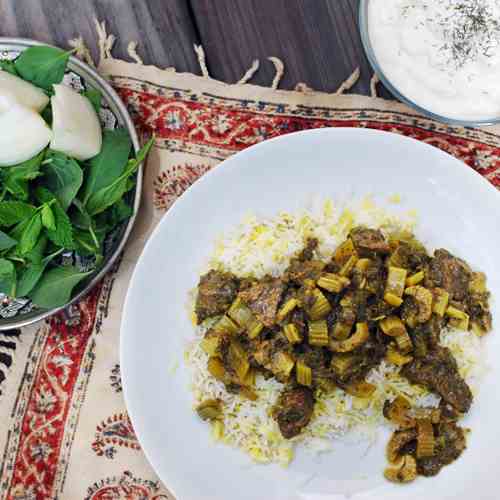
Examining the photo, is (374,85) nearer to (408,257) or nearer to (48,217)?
(408,257)

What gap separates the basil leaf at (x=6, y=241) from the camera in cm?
262

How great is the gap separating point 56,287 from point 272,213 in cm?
102

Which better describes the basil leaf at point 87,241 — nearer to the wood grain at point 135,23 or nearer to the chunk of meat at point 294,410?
the wood grain at point 135,23

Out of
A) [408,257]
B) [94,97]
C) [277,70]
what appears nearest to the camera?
[408,257]

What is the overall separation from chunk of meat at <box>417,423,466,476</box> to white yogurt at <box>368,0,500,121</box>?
1346mm

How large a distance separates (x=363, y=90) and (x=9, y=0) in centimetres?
175

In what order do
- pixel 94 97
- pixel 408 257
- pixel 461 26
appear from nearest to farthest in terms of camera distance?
pixel 461 26 → pixel 408 257 → pixel 94 97

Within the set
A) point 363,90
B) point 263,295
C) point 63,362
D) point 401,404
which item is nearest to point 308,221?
point 263,295

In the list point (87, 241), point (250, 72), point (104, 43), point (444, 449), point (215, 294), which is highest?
point (104, 43)

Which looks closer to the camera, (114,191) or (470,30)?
(470,30)

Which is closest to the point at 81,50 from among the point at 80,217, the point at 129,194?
the point at 129,194

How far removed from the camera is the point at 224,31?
2.94m

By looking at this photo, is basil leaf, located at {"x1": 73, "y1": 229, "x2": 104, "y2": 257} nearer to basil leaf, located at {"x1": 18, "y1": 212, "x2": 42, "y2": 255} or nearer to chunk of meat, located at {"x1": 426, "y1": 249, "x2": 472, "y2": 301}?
basil leaf, located at {"x1": 18, "y1": 212, "x2": 42, "y2": 255}

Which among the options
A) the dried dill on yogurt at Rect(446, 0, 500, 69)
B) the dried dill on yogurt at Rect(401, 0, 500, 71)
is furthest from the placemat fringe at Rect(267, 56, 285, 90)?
the dried dill on yogurt at Rect(446, 0, 500, 69)
